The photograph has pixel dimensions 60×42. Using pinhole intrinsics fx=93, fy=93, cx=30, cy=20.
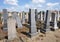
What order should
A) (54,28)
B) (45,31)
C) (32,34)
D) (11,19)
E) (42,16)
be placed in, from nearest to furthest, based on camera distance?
(11,19) < (32,34) < (45,31) < (54,28) < (42,16)

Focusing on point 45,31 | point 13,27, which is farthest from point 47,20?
point 13,27

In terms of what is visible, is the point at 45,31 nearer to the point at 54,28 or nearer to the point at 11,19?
the point at 54,28

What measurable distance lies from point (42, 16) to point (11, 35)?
15.4 metres

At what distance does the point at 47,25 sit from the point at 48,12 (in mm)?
1458

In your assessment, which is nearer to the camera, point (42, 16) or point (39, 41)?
point (39, 41)

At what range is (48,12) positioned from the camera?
34.0 feet

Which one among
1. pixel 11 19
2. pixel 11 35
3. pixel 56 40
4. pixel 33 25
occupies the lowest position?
pixel 56 40

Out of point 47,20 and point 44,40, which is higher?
point 47,20

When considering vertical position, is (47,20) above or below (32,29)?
above

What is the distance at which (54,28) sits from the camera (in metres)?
11.2

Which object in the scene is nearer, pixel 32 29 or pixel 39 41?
pixel 39 41

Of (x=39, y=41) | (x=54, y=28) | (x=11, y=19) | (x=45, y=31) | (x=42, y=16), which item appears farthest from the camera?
(x=42, y=16)

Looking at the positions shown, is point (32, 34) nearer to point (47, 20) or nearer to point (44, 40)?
point (44, 40)

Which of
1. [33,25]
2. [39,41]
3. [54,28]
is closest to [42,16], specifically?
[54,28]
